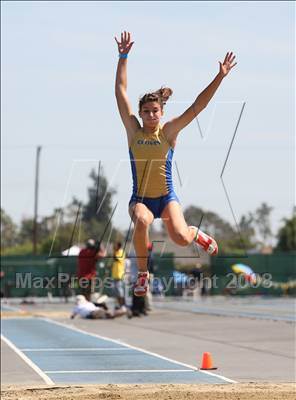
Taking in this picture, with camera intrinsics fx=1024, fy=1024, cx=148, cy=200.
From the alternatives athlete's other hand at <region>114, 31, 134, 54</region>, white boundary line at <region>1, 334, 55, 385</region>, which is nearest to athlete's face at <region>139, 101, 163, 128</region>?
athlete's other hand at <region>114, 31, 134, 54</region>

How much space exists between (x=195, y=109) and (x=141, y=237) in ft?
4.36

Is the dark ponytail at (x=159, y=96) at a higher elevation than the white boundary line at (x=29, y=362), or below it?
higher

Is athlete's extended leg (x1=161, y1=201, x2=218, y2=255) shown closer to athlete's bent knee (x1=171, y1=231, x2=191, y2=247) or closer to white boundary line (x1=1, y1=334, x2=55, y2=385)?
athlete's bent knee (x1=171, y1=231, x2=191, y2=247)

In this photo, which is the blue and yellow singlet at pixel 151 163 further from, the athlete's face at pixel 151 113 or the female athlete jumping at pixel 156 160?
the athlete's face at pixel 151 113

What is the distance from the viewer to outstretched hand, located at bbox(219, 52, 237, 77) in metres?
9.90

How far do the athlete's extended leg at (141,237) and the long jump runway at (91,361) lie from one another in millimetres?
4014

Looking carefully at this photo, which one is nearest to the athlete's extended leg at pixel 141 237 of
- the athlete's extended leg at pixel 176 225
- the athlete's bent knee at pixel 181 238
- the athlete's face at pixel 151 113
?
the athlete's extended leg at pixel 176 225

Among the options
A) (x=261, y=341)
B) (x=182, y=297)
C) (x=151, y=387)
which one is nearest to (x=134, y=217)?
(x=151, y=387)

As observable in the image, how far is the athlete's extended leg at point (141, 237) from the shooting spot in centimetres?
962

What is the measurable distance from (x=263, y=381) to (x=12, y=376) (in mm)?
4029

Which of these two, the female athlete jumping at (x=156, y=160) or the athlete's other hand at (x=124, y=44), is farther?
the athlete's other hand at (x=124, y=44)

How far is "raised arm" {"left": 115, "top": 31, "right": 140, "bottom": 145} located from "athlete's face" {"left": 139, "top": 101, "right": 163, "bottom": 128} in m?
0.17

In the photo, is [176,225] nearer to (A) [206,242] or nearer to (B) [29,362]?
(A) [206,242]

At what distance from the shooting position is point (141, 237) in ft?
32.2
